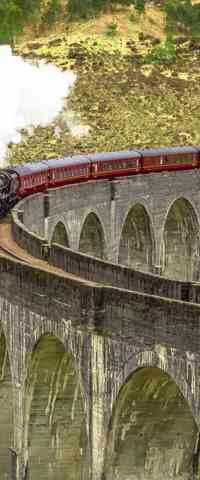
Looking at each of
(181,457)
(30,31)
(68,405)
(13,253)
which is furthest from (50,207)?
(30,31)

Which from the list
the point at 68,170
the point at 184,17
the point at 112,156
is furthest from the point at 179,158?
the point at 184,17

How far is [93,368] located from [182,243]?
3096 cm

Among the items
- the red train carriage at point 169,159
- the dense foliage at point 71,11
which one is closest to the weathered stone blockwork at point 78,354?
the red train carriage at point 169,159

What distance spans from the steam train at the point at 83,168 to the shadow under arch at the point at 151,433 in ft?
60.1

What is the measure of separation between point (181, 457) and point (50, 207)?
2000 cm

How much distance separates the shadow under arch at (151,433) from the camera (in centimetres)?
2644

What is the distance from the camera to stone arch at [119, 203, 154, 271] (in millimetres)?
54969

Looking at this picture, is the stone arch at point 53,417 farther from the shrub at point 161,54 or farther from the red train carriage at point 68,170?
the shrub at point 161,54

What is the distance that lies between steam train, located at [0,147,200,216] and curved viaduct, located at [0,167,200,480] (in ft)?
30.2

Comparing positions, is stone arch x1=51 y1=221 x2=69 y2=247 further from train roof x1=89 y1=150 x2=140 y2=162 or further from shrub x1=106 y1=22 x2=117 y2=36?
shrub x1=106 y1=22 x2=117 y2=36

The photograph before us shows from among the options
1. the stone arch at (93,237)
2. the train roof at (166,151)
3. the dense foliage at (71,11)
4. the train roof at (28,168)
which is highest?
the dense foliage at (71,11)

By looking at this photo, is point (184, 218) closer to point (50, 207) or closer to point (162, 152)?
point (162, 152)

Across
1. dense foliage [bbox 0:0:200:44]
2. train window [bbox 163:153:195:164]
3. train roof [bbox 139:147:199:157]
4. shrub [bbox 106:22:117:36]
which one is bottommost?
train window [bbox 163:153:195:164]

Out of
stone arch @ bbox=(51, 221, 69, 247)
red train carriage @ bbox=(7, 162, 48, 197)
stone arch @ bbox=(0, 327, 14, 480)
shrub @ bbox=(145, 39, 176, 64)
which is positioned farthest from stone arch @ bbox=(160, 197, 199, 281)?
shrub @ bbox=(145, 39, 176, 64)
